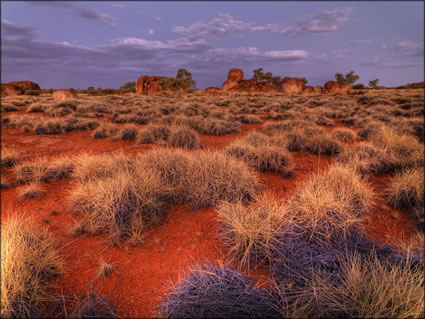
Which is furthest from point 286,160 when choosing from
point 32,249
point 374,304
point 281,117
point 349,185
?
point 281,117

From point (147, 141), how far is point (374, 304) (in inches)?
258

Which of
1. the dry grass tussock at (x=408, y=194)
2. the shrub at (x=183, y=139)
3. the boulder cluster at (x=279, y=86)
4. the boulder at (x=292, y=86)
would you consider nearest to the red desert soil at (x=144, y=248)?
the dry grass tussock at (x=408, y=194)

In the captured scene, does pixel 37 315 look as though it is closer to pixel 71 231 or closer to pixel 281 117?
pixel 71 231

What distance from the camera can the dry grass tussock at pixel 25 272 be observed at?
1753 mm

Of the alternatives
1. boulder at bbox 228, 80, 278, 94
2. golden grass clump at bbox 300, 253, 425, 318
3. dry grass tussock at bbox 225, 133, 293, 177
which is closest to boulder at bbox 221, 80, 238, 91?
boulder at bbox 228, 80, 278, 94

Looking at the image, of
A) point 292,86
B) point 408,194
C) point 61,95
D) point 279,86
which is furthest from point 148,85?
point 408,194

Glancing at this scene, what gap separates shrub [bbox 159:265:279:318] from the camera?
64.1 inches

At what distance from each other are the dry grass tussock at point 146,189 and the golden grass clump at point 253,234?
65 centimetres

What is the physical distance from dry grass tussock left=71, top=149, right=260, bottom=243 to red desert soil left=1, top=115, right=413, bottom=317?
0.17m

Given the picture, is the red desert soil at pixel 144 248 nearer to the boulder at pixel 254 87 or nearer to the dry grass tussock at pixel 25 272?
the dry grass tussock at pixel 25 272

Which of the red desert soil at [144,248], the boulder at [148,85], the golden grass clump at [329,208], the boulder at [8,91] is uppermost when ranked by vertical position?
the boulder at [148,85]

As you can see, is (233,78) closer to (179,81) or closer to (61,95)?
(179,81)

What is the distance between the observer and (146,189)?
10.8 ft

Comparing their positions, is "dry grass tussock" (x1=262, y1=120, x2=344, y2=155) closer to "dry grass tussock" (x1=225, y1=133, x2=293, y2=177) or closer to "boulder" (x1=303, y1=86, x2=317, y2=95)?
"dry grass tussock" (x1=225, y1=133, x2=293, y2=177)
